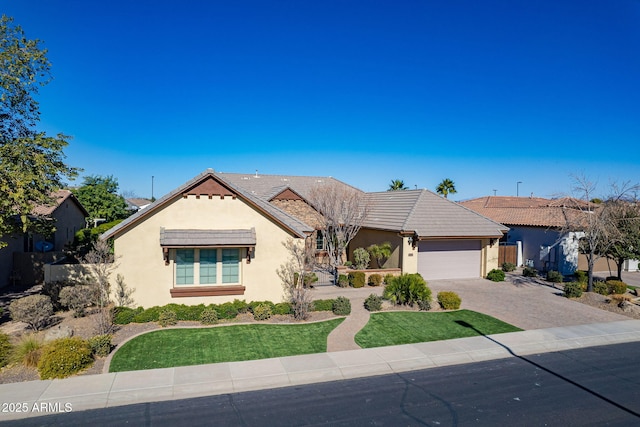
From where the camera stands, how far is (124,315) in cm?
1529

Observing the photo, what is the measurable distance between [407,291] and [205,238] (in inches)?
371

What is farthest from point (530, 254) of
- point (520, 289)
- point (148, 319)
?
point (148, 319)

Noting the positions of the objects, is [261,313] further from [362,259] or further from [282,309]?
[362,259]

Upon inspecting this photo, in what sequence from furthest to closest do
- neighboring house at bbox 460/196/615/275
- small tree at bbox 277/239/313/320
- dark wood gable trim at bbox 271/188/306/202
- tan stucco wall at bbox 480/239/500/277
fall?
1. dark wood gable trim at bbox 271/188/306/202
2. neighboring house at bbox 460/196/615/275
3. tan stucco wall at bbox 480/239/500/277
4. small tree at bbox 277/239/313/320

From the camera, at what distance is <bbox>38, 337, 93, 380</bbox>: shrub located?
10820mm

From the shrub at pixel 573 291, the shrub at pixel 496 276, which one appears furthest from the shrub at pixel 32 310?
the shrub at pixel 573 291

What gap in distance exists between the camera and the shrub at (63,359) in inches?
426

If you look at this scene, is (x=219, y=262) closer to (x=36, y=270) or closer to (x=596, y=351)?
(x=36, y=270)

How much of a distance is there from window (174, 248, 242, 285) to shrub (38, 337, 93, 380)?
5690mm

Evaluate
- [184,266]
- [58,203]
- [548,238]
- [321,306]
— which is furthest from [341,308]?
[58,203]

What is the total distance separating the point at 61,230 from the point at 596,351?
1255 inches

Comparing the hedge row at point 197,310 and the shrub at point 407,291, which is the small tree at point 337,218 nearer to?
the shrub at point 407,291

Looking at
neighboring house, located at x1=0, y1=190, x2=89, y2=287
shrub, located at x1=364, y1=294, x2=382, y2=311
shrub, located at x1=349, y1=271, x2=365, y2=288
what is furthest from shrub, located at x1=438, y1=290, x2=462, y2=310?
neighboring house, located at x1=0, y1=190, x2=89, y2=287

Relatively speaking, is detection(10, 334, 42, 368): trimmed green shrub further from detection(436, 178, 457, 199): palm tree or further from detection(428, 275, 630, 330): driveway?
detection(436, 178, 457, 199): palm tree
